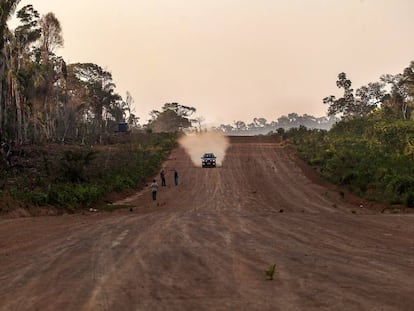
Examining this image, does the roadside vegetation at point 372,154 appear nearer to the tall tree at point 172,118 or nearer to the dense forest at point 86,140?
the dense forest at point 86,140

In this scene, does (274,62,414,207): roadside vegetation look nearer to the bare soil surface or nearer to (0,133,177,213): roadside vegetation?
the bare soil surface

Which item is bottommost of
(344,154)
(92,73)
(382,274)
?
(382,274)

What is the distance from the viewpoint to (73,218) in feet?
77.5

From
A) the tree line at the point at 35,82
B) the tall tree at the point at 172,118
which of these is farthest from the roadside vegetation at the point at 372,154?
the tall tree at the point at 172,118

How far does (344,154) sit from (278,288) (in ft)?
115

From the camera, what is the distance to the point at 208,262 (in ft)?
40.0

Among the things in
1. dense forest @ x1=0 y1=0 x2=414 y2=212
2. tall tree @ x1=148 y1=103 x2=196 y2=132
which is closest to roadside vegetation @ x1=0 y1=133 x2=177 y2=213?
dense forest @ x1=0 y1=0 x2=414 y2=212

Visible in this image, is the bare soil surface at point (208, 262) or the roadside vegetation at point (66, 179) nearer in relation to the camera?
the bare soil surface at point (208, 262)

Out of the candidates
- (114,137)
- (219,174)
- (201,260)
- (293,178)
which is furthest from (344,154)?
(114,137)

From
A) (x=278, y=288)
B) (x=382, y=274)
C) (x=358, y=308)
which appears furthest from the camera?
(x=382, y=274)

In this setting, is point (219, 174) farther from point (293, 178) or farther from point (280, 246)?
point (280, 246)

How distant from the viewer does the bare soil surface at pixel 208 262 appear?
898 centimetres

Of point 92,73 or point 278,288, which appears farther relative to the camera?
point 92,73

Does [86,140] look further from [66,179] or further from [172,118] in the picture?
[172,118]
